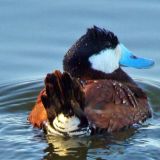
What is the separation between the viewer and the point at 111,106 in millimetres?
7652

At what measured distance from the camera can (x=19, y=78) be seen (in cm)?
913

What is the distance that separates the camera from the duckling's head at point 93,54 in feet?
26.7

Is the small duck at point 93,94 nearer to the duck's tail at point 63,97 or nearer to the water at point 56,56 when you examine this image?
the duck's tail at point 63,97

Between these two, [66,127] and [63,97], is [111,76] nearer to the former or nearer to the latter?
[66,127]

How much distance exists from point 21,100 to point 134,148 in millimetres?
1807

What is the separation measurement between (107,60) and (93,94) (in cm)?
97

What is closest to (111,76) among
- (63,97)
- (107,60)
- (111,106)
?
(107,60)

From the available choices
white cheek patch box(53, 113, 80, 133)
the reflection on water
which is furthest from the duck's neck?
white cheek patch box(53, 113, 80, 133)

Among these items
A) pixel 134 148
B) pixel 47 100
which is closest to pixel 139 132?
pixel 134 148

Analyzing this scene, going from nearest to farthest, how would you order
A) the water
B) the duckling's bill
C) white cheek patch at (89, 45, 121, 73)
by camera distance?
the water, white cheek patch at (89, 45, 121, 73), the duckling's bill

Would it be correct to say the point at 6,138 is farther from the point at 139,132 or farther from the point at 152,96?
the point at 152,96

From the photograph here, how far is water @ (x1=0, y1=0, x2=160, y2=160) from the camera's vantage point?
7.43m

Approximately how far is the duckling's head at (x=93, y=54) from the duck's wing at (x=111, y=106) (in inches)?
13.8

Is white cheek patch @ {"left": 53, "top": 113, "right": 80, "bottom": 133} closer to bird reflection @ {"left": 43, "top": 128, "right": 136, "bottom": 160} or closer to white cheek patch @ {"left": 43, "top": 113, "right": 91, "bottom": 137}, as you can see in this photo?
white cheek patch @ {"left": 43, "top": 113, "right": 91, "bottom": 137}
